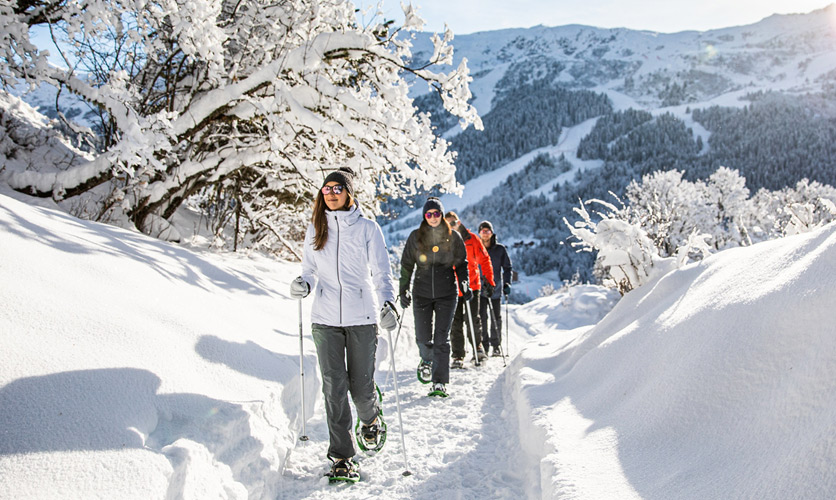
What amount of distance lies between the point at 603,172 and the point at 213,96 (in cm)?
11277

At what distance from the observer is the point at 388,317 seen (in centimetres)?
332

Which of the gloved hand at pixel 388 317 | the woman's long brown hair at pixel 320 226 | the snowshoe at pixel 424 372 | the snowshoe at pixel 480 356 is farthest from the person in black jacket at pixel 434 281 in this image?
the woman's long brown hair at pixel 320 226

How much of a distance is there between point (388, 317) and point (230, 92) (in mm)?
4950

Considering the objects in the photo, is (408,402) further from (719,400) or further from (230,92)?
(230,92)

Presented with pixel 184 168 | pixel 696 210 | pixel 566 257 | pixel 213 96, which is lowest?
pixel 566 257

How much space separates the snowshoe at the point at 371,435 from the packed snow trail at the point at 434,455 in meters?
0.10

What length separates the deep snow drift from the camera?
200 cm

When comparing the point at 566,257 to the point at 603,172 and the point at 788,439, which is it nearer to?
the point at 603,172

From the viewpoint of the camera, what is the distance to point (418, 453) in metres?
3.65

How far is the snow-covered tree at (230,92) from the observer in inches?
210

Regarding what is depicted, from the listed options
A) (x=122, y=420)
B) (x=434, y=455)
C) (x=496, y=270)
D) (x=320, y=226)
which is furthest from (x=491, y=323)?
(x=122, y=420)

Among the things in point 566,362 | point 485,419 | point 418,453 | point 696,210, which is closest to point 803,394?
point 418,453

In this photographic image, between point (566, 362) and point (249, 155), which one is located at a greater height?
point (249, 155)

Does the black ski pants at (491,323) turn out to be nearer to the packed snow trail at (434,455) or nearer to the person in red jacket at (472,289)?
the person in red jacket at (472,289)
